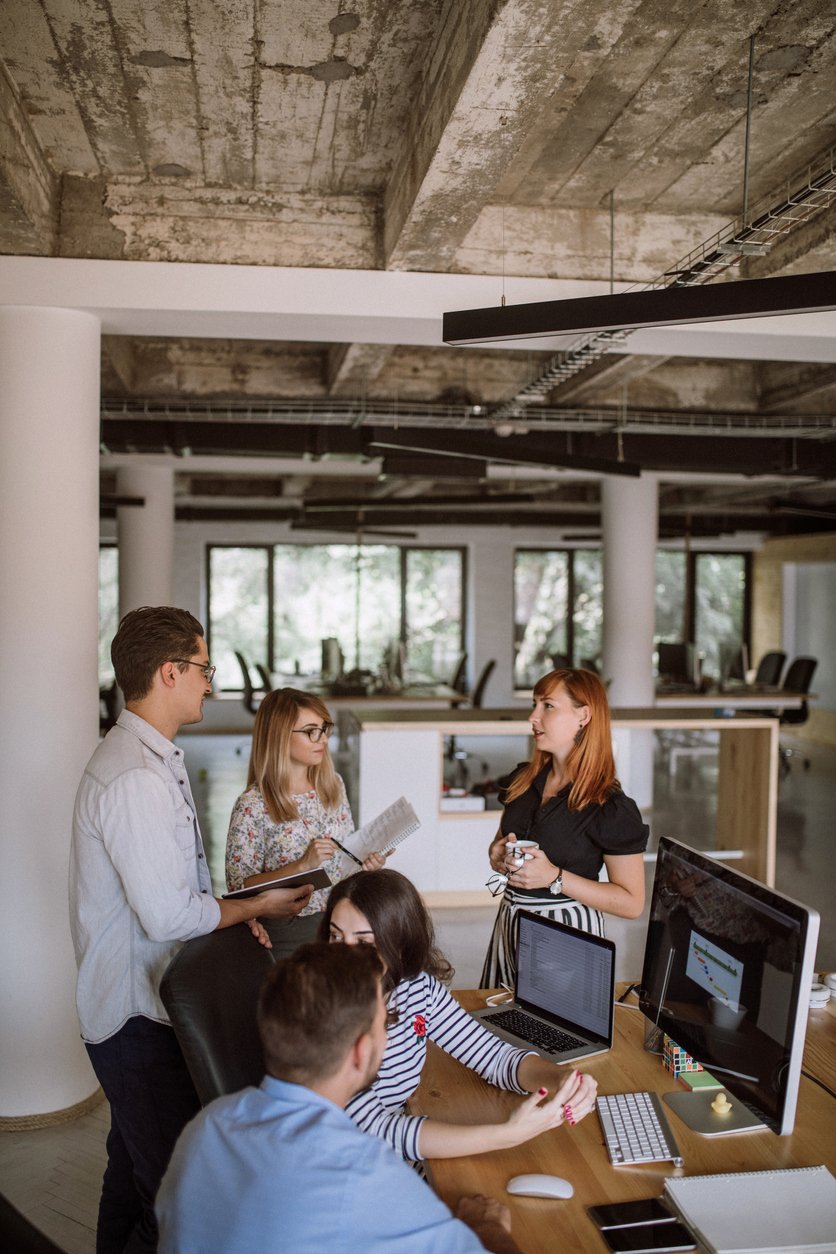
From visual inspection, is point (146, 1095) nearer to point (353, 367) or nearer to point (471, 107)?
point (471, 107)

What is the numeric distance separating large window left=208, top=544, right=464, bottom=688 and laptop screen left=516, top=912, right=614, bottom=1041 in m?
12.8

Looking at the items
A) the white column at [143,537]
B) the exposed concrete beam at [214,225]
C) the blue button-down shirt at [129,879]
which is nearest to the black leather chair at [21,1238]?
the blue button-down shirt at [129,879]

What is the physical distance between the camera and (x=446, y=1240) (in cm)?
147

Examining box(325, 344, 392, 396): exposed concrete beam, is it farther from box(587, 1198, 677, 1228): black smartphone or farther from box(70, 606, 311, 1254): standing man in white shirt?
box(587, 1198, 677, 1228): black smartphone

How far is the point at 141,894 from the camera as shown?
2314 millimetres

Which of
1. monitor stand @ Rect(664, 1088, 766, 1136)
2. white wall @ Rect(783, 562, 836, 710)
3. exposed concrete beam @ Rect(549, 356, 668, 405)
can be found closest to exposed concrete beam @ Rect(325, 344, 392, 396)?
exposed concrete beam @ Rect(549, 356, 668, 405)

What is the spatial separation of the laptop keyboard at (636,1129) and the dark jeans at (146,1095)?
1.01m

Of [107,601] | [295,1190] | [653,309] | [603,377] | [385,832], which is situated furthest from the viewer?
[107,601]

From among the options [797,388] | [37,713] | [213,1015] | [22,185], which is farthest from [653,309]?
[797,388]

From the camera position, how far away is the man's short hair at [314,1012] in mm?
1504

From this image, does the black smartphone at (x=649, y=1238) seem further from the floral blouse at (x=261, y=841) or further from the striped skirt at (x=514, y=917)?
the floral blouse at (x=261, y=841)

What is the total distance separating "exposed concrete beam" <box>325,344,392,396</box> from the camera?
218 inches

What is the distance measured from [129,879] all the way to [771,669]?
1260 centimetres

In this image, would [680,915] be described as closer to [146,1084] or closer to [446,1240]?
[446,1240]
